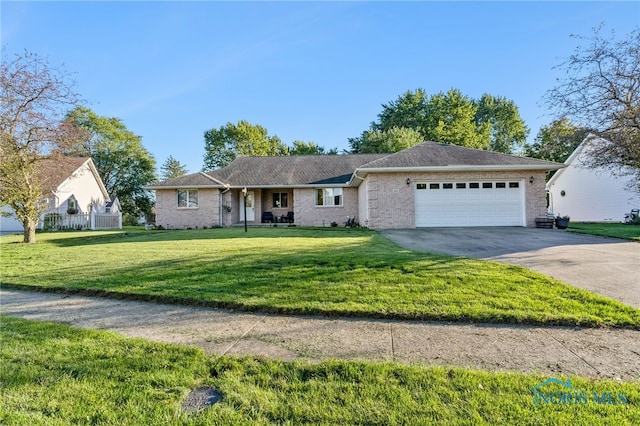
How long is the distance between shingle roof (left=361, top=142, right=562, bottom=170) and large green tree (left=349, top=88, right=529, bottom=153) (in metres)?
16.6

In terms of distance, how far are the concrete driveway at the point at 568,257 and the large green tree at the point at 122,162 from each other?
126 feet

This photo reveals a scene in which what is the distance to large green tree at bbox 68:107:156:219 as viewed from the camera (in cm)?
3653

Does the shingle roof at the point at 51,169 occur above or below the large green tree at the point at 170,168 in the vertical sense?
below

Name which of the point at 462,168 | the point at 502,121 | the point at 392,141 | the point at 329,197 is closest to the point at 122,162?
the point at 329,197

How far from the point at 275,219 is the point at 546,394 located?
755 inches

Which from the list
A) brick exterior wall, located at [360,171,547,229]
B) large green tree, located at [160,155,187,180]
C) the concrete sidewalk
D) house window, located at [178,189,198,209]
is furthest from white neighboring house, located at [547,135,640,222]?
large green tree, located at [160,155,187,180]

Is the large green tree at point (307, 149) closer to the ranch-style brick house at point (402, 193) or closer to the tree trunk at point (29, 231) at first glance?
the ranch-style brick house at point (402, 193)

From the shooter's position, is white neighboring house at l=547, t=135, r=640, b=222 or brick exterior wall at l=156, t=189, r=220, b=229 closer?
brick exterior wall at l=156, t=189, r=220, b=229

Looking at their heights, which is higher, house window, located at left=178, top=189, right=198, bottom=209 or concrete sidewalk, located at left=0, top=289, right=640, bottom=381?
house window, located at left=178, top=189, right=198, bottom=209

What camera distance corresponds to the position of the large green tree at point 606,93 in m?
10.6

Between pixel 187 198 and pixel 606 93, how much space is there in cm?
2054

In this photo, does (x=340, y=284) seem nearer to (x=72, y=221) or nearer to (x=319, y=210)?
(x=319, y=210)

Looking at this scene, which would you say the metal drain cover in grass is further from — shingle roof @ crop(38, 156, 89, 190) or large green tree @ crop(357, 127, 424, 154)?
large green tree @ crop(357, 127, 424, 154)

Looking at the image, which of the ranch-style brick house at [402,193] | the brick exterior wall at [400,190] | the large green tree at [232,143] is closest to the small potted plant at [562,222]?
the ranch-style brick house at [402,193]
